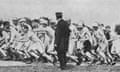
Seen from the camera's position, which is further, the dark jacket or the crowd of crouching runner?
the crowd of crouching runner

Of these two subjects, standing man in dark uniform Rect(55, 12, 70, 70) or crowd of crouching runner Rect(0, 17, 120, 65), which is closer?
standing man in dark uniform Rect(55, 12, 70, 70)

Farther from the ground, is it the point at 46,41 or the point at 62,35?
Answer: the point at 62,35

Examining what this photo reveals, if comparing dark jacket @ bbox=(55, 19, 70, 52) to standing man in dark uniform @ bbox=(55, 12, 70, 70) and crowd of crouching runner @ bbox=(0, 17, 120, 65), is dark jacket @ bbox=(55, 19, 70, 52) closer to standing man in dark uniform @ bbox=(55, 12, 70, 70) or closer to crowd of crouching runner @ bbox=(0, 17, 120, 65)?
standing man in dark uniform @ bbox=(55, 12, 70, 70)

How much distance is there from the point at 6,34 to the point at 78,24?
12.8ft

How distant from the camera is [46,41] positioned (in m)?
22.0

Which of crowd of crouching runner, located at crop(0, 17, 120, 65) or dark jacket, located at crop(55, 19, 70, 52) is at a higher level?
dark jacket, located at crop(55, 19, 70, 52)

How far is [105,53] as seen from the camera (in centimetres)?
2347

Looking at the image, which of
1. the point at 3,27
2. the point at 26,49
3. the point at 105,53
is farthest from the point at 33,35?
the point at 105,53

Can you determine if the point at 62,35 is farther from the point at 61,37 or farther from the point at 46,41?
the point at 46,41

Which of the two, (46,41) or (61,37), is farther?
(46,41)

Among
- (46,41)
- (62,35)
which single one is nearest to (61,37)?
(62,35)

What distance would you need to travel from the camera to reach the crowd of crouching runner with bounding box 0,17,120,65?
71.8 ft

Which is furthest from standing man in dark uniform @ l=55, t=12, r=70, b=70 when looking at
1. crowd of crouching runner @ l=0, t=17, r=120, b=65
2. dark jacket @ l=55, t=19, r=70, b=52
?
crowd of crouching runner @ l=0, t=17, r=120, b=65

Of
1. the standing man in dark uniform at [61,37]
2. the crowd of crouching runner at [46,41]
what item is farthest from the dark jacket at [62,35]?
the crowd of crouching runner at [46,41]
